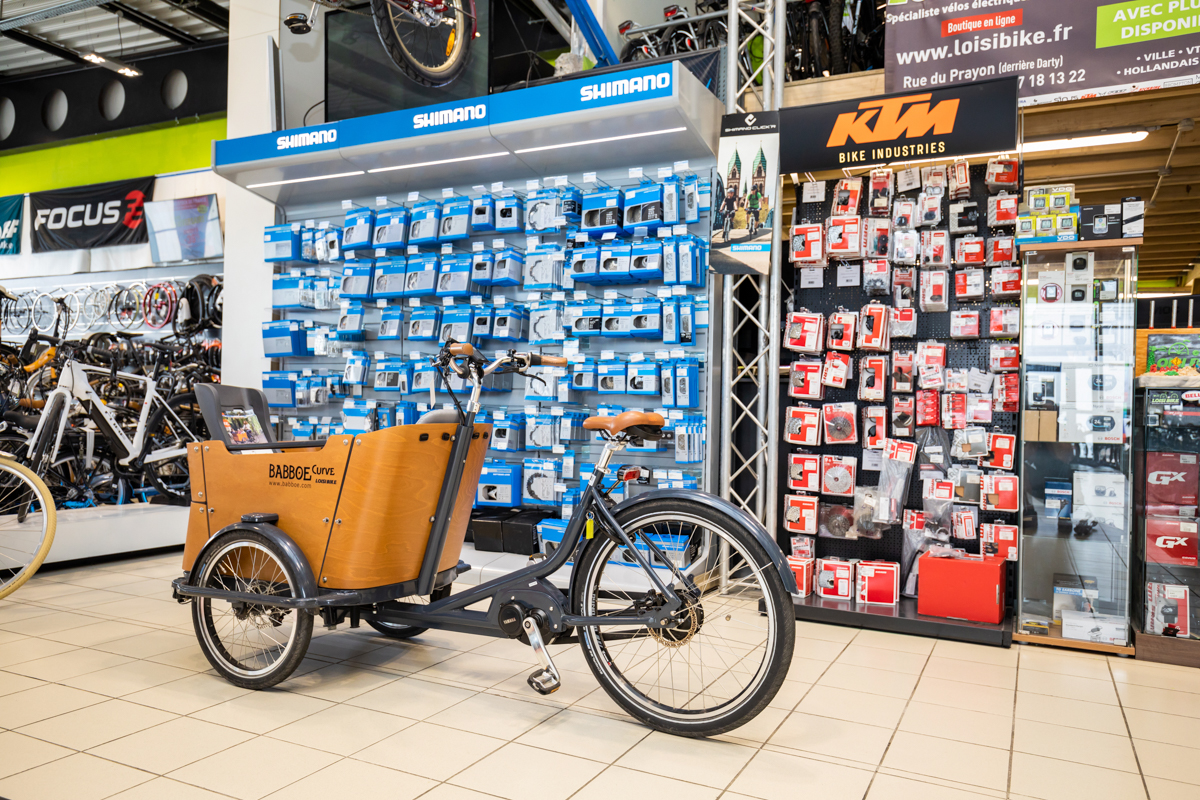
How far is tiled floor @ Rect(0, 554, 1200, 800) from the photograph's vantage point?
84.8 inches

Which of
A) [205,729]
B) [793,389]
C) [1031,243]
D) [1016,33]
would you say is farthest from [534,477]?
[1016,33]

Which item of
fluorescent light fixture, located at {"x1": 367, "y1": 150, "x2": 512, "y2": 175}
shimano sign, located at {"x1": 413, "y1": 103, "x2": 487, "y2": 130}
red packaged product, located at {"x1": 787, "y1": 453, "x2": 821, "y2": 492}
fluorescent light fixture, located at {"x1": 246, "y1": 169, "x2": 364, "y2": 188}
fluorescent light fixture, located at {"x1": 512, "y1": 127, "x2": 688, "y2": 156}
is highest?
shimano sign, located at {"x1": 413, "y1": 103, "x2": 487, "y2": 130}

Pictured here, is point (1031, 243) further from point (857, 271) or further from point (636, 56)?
point (636, 56)

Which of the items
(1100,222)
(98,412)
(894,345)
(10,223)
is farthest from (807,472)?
(10,223)

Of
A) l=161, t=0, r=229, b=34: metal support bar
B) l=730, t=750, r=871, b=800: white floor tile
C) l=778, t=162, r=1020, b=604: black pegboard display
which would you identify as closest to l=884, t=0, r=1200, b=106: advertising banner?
l=778, t=162, r=1020, b=604: black pegboard display

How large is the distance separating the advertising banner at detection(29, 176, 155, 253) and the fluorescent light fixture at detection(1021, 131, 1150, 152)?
9920mm

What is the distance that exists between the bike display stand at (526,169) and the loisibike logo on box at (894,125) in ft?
2.77

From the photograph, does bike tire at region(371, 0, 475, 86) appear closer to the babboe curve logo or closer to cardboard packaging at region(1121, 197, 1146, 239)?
the babboe curve logo

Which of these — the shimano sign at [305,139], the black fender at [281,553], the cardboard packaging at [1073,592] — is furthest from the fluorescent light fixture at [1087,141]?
the black fender at [281,553]

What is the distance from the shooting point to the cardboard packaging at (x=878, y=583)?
13.6ft

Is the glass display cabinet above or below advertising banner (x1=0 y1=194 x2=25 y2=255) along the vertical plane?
below

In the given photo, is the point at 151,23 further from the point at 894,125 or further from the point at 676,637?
the point at 676,637

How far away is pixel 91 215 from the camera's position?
34.1 feet

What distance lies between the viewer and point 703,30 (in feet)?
19.9
